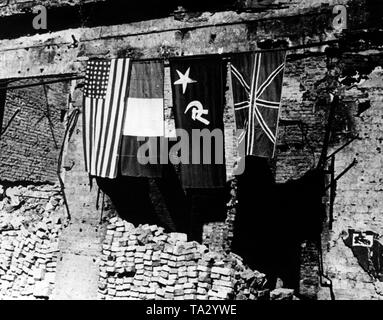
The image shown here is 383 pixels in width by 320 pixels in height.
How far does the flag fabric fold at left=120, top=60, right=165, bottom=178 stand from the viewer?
887cm

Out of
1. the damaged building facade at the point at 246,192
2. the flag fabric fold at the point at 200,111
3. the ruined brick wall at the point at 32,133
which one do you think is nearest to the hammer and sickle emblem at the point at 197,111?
the flag fabric fold at the point at 200,111

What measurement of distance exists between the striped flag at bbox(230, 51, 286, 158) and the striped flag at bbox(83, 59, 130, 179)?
2446mm

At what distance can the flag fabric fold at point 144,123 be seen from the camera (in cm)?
887

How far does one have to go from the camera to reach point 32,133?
1378 centimetres

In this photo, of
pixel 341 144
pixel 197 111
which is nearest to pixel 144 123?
pixel 197 111

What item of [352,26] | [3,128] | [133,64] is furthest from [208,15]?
[3,128]

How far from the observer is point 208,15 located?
33.4 ft

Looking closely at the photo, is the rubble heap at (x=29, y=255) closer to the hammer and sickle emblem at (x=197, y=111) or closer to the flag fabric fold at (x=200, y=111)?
the flag fabric fold at (x=200, y=111)

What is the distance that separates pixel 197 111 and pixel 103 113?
2.06 meters

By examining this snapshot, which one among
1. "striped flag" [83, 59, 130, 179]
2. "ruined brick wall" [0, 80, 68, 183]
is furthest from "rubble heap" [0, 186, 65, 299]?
"ruined brick wall" [0, 80, 68, 183]

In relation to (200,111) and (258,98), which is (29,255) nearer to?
(200,111)

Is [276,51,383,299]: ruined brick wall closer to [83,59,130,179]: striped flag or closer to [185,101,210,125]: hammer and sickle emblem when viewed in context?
[185,101,210,125]: hammer and sickle emblem

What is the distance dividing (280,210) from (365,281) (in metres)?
2.27

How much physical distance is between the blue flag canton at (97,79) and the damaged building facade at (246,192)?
48.5 inches
